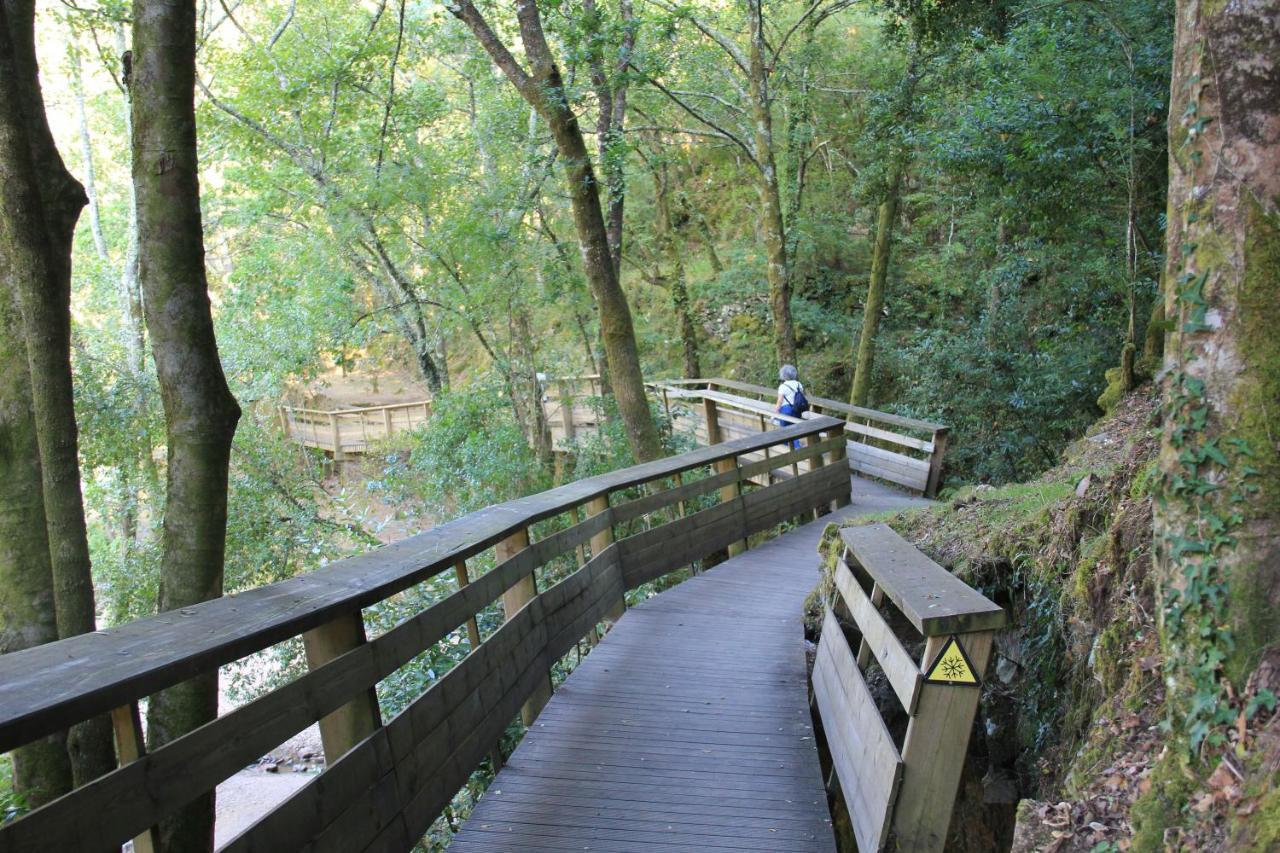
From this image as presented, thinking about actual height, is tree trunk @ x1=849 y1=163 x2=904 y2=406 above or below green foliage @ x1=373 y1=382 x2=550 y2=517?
above

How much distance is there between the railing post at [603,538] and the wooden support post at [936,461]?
6682 millimetres

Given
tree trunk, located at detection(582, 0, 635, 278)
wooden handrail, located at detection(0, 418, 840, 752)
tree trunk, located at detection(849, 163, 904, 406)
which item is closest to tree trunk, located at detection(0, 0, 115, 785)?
wooden handrail, located at detection(0, 418, 840, 752)

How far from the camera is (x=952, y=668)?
11.1ft

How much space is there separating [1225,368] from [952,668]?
133 cm

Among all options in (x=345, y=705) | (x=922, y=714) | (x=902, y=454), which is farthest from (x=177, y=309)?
(x=902, y=454)

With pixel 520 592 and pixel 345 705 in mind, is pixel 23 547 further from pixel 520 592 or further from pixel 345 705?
pixel 345 705

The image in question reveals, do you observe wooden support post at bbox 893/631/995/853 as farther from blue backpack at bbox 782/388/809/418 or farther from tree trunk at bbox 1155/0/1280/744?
blue backpack at bbox 782/388/809/418

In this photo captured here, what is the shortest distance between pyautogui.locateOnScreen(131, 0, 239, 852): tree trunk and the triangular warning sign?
374cm

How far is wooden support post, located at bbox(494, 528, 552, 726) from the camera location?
16.9 feet

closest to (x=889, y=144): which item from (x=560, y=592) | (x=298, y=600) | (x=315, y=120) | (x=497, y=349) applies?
(x=497, y=349)

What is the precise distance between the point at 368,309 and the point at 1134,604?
16022mm

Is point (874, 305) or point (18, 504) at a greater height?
point (874, 305)

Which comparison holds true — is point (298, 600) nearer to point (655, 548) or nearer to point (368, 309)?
point (655, 548)

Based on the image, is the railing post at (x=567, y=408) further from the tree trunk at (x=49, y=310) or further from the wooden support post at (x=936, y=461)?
the tree trunk at (x=49, y=310)
